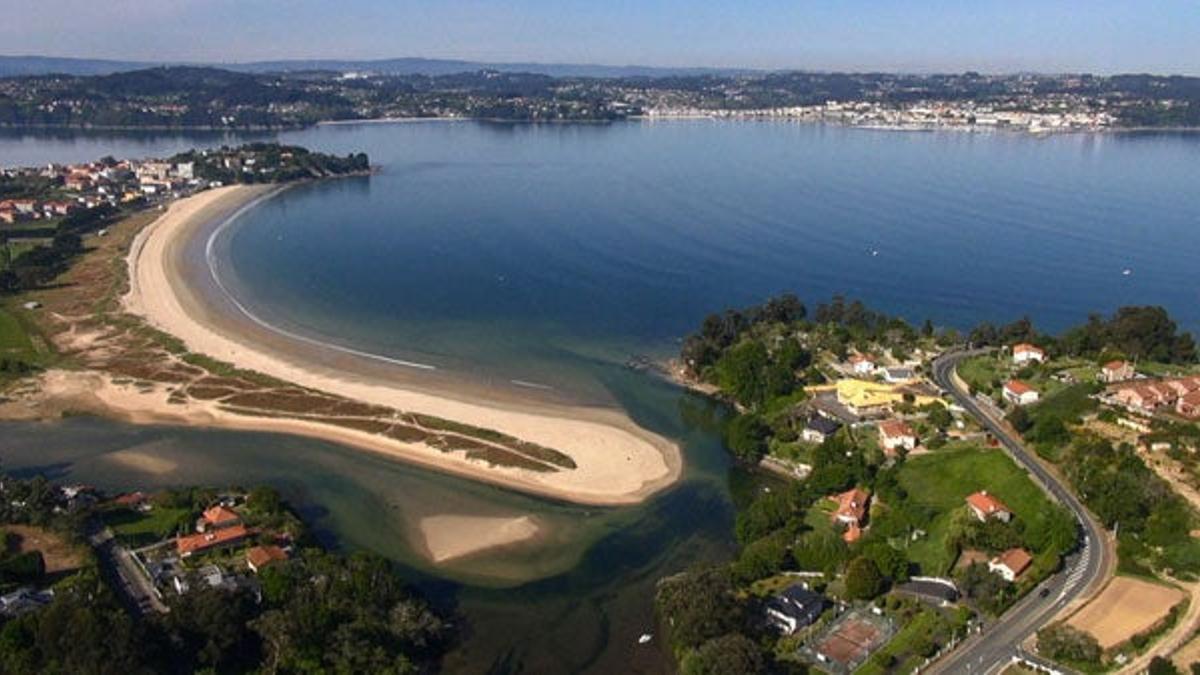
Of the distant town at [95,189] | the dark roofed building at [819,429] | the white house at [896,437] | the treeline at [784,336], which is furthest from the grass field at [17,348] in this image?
the white house at [896,437]

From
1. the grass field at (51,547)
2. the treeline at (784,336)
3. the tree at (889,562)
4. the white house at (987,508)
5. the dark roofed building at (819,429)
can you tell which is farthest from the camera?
the treeline at (784,336)

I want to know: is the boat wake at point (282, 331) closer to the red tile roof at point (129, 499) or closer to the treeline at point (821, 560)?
the red tile roof at point (129, 499)

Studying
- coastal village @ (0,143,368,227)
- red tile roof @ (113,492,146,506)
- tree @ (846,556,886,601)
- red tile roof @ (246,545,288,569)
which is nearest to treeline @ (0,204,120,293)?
coastal village @ (0,143,368,227)

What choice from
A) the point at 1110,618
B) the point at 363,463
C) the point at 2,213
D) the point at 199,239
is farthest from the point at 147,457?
the point at 2,213

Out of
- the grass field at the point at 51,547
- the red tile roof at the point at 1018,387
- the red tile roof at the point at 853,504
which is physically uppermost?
the red tile roof at the point at 1018,387

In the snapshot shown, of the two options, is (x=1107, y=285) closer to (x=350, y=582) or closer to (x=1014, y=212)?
(x=1014, y=212)

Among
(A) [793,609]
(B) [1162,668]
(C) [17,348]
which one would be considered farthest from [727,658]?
(C) [17,348]

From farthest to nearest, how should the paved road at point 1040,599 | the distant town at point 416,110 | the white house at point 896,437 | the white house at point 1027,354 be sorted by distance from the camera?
the distant town at point 416,110, the white house at point 1027,354, the white house at point 896,437, the paved road at point 1040,599
